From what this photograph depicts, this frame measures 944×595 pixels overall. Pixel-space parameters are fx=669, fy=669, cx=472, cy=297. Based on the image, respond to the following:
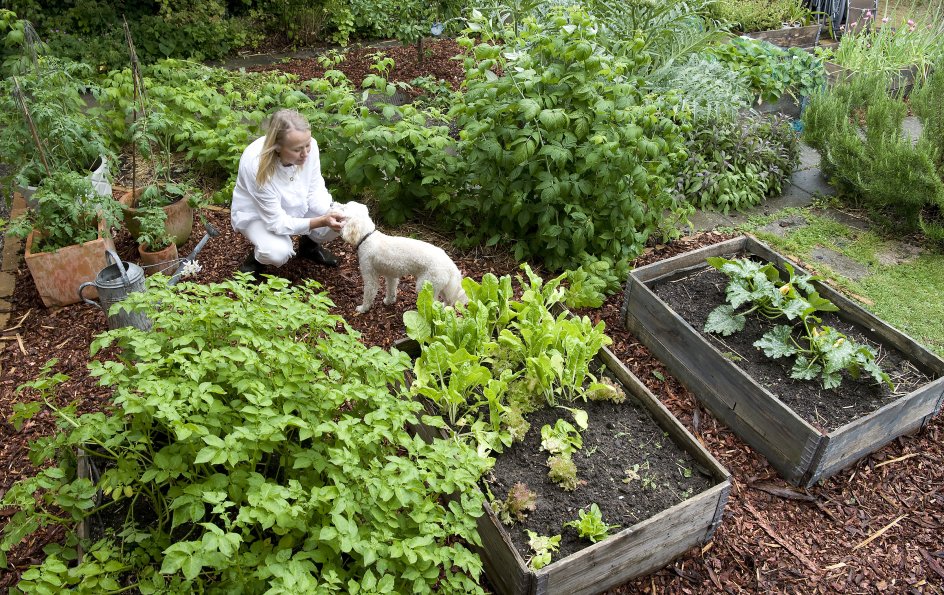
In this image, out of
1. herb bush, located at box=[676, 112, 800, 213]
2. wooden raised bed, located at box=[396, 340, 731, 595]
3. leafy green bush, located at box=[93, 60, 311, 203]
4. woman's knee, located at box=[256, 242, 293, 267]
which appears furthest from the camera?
herb bush, located at box=[676, 112, 800, 213]

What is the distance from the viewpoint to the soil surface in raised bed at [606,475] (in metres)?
3.03

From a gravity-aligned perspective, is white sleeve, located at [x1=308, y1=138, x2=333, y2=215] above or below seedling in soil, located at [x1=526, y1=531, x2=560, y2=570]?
above

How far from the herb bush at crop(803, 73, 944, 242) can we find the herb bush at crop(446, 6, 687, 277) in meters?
2.02

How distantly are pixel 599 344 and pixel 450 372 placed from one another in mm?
829

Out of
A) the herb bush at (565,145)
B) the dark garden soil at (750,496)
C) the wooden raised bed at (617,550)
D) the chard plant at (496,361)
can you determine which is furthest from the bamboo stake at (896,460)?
the herb bush at (565,145)

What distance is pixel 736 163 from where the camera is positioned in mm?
6148

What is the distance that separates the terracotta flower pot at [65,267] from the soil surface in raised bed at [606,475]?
2979 mm

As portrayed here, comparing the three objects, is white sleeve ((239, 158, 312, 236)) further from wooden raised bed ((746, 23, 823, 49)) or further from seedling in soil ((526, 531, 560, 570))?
wooden raised bed ((746, 23, 823, 49))

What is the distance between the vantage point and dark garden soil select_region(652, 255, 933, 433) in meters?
3.61

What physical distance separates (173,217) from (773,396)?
415cm


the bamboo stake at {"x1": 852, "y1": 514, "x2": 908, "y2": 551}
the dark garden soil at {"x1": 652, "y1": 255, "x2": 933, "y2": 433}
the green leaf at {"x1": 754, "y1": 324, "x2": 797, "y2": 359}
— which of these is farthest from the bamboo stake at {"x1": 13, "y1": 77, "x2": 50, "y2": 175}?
the bamboo stake at {"x1": 852, "y1": 514, "x2": 908, "y2": 551}

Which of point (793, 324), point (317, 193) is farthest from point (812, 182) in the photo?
point (317, 193)

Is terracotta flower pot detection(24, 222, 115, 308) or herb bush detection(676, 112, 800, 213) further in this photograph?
herb bush detection(676, 112, 800, 213)

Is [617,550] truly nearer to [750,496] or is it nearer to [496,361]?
[750,496]
